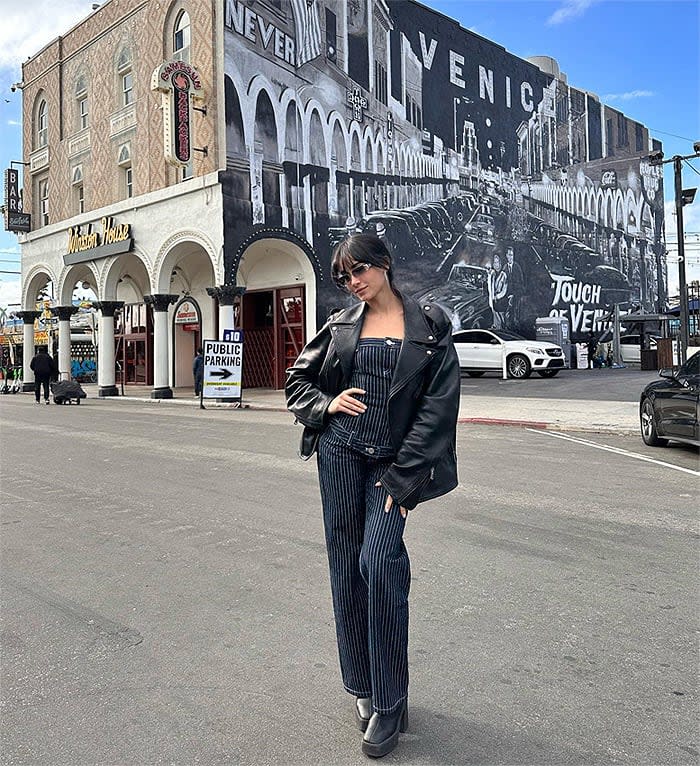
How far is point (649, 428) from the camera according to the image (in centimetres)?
1108

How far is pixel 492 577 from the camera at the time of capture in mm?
4621

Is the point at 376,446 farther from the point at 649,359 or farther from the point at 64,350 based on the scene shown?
the point at 64,350

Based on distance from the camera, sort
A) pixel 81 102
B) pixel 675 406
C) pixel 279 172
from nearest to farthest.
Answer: pixel 675 406, pixel 279 172, pixel 81 102

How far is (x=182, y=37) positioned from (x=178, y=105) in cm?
422

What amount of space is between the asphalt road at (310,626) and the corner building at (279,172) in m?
17.4

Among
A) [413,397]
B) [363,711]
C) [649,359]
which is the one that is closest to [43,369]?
[363,711]

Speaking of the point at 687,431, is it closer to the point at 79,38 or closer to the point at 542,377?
the point at 542,377

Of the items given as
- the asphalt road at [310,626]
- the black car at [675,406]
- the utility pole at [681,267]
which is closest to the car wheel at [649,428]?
the black car at [675,406]

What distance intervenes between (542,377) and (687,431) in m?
18.2

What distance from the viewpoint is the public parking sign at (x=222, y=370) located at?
19.7 metres

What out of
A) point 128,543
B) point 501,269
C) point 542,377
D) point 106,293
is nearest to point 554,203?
point 501,269

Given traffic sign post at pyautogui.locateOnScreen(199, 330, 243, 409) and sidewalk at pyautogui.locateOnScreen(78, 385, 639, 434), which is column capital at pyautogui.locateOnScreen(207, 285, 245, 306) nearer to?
traffic sign post at pyautogui.locateOnScreen(199, 330, 243, 409)

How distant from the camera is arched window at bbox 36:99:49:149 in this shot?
1342 inches

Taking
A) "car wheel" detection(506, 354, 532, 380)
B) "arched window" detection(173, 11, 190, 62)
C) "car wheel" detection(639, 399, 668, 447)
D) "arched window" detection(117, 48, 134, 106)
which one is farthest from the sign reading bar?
"car wheel" detection(639, 399, 668, 447)
